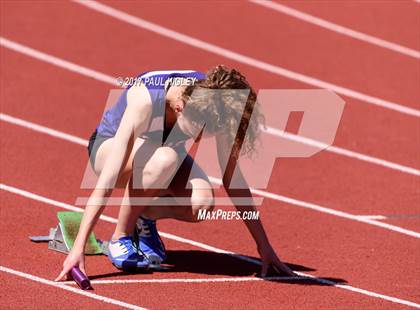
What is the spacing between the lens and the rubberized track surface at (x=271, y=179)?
241 inches

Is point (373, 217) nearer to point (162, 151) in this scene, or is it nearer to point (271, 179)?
point (271, 179)

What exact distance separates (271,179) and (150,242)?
7.26ft

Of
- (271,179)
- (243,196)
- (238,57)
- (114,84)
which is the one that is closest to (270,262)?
(243,196)

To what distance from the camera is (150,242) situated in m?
6.46

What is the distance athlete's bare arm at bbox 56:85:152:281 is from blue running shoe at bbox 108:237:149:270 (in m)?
0.46

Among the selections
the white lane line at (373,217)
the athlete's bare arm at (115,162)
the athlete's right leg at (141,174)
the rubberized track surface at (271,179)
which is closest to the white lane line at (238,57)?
the rubberized track surface at (271,179)

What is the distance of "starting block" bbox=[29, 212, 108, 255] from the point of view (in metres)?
6.44

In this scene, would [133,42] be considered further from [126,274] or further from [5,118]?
[126,274]

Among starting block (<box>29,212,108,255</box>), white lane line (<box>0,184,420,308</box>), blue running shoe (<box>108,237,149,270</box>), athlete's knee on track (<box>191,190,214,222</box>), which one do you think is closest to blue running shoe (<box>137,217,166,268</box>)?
blue running shoe (<box>108,237,149,270</box>)

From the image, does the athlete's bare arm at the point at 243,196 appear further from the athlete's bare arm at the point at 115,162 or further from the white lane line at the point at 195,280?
the athlete's bare arm at the point at 115,162

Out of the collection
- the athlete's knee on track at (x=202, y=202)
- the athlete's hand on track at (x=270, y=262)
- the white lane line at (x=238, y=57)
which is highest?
the white lane line at (x=238, y=57)

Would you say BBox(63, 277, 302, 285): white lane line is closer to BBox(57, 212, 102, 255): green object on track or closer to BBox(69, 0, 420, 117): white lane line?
BBox(57, 212, 102, 255): green object on track

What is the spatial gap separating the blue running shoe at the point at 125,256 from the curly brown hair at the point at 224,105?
→ 94 cm

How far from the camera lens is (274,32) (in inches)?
468
